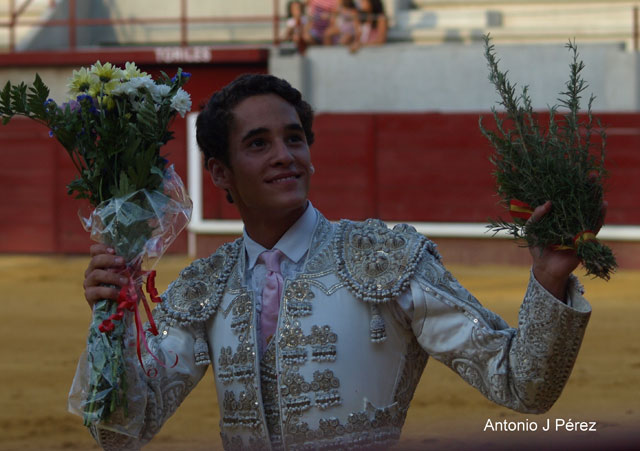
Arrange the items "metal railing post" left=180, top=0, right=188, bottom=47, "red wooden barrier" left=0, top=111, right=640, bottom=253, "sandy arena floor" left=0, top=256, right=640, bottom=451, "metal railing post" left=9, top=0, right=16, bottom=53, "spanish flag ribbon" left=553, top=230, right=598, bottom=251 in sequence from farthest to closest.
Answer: "metal railing post" left=9, top=0, right=16, bottom=53 < "metal railing post" left=180, top=0, right=188, bottom=47 < "red wooden barrier" left=0, top=111, right=640, bottom=253 < "sandy arena floor" left=0, top=256, right=640, bottom=451 < "spanish flag ribbon" left=553, top=230, right=598, bottom=251

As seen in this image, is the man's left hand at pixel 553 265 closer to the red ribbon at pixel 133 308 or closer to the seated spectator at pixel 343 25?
the red ribbon at pixel 133 308

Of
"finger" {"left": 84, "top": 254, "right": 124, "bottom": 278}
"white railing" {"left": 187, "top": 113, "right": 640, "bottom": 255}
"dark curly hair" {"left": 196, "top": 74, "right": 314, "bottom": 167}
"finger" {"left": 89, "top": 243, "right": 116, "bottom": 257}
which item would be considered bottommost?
"white railing" {"left": 187, "top": 113, "right": 640, "bottom": 255}

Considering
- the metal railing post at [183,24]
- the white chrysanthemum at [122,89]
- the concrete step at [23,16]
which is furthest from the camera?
the concrete step at [23,16]

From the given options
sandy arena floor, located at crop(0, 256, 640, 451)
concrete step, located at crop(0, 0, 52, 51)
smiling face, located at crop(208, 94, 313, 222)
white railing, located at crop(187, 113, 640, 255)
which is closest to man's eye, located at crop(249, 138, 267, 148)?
smiling face, located at crop(208, 94, 313, 222)

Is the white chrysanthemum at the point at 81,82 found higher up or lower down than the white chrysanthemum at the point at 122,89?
higher up

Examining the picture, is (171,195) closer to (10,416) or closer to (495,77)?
(495,77)

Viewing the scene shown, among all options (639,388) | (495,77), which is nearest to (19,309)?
(639,388)

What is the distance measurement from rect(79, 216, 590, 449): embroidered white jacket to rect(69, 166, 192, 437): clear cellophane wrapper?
5 centimetres

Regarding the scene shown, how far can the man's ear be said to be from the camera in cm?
205

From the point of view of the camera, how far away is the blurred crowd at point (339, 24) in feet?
37.6

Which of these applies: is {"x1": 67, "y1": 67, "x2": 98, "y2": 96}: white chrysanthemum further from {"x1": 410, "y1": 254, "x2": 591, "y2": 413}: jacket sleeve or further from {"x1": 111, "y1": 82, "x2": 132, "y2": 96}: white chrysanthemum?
{"x1": 410, "y1": 254, "x2": 591, "y2": 413}: jacket sleeve

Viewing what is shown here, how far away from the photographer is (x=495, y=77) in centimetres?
184

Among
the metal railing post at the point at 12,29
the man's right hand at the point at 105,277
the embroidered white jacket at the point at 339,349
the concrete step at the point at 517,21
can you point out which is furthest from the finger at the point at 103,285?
the metal railing post at the point at 12,29

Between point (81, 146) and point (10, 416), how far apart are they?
2869 mm
